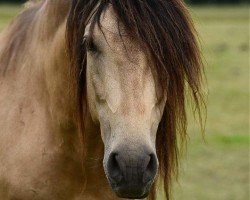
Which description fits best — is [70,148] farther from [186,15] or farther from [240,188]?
[240,188]

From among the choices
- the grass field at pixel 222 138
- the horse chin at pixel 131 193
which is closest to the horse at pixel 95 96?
the horse chin at pixel 131 193

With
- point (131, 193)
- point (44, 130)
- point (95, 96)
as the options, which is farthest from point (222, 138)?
point (131, 193)

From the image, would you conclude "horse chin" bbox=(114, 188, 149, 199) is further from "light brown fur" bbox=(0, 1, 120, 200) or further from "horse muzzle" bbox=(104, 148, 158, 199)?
"light brown fur" bbox=(0, 1, 120, 200)

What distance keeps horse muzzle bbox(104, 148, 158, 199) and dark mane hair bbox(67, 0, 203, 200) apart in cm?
41

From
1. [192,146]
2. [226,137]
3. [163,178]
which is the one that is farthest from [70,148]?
[226,137]

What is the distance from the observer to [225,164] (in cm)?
1005

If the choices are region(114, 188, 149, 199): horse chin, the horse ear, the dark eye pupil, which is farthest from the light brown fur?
region(114, 188, 149, 199): horse chin

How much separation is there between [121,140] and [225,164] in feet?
22.9

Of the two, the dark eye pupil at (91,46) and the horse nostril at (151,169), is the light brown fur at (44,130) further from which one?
the horse nostril at (151,169)

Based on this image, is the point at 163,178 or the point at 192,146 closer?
the point at 163,178

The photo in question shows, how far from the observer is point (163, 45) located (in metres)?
3.53

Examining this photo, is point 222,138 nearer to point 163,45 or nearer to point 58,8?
point 58,8

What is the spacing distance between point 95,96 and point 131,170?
498mm

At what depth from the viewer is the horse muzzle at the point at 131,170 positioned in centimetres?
318
